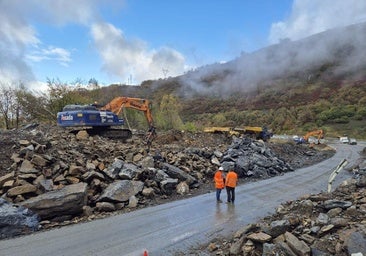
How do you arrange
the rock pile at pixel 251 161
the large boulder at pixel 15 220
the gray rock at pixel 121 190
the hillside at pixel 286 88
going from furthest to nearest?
1. the hillside at pixel 286 88
2. the rock pile at pixel 251 161
3. the gray rock at pixel 121 190
4. the large boulder at pixel 15 220

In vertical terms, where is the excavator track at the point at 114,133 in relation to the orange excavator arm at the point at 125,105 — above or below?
below

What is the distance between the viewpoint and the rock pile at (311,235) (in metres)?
6.76

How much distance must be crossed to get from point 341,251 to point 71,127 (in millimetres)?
19021

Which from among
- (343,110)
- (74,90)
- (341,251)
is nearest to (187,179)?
(341,251)

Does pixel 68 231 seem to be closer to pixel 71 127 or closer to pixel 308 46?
pixel 71 127

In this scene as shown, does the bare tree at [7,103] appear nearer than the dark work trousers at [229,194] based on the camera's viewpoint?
No

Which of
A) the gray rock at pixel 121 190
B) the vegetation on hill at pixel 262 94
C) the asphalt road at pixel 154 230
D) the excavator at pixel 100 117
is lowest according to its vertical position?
the asphalt road at pixel 154 230

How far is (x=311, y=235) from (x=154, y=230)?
445 cm

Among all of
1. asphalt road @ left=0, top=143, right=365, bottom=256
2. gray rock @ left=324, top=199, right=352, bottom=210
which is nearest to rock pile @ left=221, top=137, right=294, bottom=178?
asphalt road @ left=0, top=143, right=365, bottom=256

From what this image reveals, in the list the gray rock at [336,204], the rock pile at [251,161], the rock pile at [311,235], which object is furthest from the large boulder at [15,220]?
the rock pile at [251,161]

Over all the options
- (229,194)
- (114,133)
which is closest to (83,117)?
(114,133)

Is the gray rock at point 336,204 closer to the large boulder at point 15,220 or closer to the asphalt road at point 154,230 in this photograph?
the asphalt road at point 154,230

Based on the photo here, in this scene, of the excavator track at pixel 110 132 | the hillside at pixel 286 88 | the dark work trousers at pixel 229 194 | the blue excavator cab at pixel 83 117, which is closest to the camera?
the dark work trousers at pixel 229 194

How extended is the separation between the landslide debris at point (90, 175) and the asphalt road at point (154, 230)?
3.98 ft
